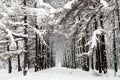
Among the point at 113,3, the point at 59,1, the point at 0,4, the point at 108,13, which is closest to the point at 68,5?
the point at 113,3

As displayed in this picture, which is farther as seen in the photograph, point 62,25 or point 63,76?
point 63,76

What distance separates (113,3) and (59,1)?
33379mm

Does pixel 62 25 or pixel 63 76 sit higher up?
pixel 62 25

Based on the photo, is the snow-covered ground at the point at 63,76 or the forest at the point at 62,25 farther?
the snow-covered ground at the point at 63,76

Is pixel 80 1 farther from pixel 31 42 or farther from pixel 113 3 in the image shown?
pixel 31 42

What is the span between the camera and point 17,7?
20031 mm

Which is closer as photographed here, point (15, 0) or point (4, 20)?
point (4, 20)

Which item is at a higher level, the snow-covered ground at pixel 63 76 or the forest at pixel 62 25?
the forest at pixel 62 25

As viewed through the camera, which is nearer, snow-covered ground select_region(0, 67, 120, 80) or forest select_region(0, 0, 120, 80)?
forest select_region(0, 0, 120, 80)

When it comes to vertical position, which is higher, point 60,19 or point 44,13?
point 44,13

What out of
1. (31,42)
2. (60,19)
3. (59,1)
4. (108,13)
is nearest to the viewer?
(60,19)

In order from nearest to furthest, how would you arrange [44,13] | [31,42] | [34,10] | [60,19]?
[60,19]
[44,13]
[34,10]
[31,42]

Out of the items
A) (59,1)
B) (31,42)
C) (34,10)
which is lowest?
(31,42)

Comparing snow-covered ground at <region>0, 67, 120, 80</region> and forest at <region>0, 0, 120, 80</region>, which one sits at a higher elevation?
forest at <region>0, 0, 120, 80</region>
